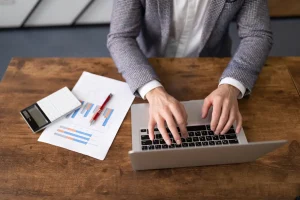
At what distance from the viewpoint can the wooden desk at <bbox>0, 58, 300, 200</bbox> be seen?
614 mm

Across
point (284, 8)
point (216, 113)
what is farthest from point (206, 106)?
point (284, 8)

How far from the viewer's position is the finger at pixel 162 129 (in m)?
0.64

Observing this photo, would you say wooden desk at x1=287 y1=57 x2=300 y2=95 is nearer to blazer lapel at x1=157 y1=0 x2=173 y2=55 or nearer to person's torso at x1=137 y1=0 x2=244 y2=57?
person's torso at x1=137 y1=0 x2=244 y2=57

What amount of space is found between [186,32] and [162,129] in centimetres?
45

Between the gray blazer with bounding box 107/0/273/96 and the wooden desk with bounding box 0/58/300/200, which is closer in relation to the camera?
the wooden desk with bounding box 0/58/300/200

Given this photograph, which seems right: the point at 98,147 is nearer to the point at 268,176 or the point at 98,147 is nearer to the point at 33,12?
the point at 268,176

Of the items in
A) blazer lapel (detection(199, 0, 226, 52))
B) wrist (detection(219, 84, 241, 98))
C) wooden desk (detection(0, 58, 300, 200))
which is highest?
blazer lapel (detection(199, 0, 226, 52))

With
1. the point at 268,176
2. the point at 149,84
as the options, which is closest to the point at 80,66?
the point at 149,84

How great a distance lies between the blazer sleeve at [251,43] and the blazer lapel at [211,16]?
0.08 m

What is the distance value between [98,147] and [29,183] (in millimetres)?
181

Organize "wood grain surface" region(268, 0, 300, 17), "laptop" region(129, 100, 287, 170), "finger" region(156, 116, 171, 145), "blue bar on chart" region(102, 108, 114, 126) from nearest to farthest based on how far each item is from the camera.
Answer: "laptop" region(129, 100, 287, 170)
"finger" region(156, 116, 171, 145)
"blue bar on chart" region(102, 108, 114, 126)
"wood grain surface" region(268, 0, 300, 17)

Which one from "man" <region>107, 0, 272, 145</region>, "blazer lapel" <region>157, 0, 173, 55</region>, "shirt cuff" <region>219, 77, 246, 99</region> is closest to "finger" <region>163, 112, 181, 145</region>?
"man" <region>107, 0, 272, 145</region>

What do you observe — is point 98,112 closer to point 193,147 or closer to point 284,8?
point 193,147

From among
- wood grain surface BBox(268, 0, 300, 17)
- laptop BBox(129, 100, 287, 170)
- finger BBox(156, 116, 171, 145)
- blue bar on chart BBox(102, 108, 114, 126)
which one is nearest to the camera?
laptop BBox(129, 100, 287, 170)
